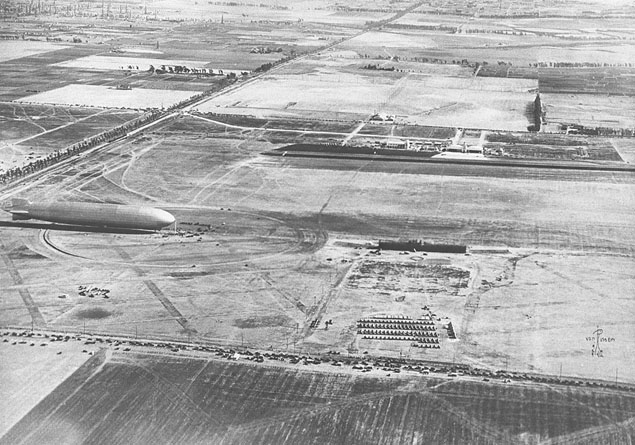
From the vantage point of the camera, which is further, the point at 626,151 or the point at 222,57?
the point at 222,57

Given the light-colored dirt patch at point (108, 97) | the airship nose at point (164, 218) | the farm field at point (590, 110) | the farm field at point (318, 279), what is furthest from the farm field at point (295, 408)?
the light-colored dirt patch at point (108, 97)

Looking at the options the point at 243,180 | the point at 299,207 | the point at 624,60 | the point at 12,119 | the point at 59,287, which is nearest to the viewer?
the point at 59,287

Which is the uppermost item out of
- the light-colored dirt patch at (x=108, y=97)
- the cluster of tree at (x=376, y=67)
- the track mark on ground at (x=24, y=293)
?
the cluster of tree at (x=376, y=67)

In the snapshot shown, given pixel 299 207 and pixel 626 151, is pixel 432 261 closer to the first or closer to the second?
pixel 299 207

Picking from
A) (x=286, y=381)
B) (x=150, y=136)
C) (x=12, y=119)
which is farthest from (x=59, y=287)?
(x=12, y=119)

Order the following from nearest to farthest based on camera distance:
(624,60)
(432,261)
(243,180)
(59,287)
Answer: (59,287) → (432,261) → (243,180) → (624,60)

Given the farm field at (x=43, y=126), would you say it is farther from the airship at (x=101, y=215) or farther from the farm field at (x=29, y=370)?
the farm field at (x=29, y=370)

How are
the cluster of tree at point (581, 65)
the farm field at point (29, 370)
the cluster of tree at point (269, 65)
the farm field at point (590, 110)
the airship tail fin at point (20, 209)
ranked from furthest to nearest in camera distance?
the cluster of tree at point (581, 65)
the cluster of tree at point (269, 65)
the farm field at point (590, 110)
the airship tail fin at point (20, 209)
the farm field at point (29, 370)

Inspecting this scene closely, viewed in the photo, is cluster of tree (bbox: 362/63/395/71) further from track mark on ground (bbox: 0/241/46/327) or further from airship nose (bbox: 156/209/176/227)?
track mark on ground (bbox: 0/241/46/327)
